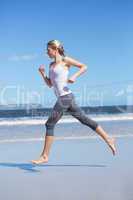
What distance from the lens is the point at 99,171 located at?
275 cm

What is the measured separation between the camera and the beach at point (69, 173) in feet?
6.82

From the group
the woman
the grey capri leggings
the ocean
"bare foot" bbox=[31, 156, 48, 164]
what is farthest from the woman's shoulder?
the ocean

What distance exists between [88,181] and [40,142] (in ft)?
8.01

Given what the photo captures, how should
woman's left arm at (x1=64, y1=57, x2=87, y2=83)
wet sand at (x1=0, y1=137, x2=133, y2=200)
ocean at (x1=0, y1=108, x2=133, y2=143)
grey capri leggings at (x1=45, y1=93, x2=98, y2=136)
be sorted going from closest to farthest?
1. wet sand at (x1=0, y1=137, x2=133, y2=200)
2. woman's left arm at (x1=64, y1=57, x2=87, y2=83)
3. grey capri leggings at (x1=45, y1=93, x2=98, y2=136)
4. ocean at (x1=0, y1=108, x2=133, y2=143)

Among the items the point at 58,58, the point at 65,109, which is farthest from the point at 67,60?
the point at 65,109

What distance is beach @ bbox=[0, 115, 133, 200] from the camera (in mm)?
2078

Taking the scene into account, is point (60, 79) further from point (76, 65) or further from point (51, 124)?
point (51, 124)

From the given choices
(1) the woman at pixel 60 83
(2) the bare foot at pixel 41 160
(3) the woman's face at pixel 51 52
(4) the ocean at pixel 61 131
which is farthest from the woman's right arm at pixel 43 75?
(4) the ocean at pixel 61 131

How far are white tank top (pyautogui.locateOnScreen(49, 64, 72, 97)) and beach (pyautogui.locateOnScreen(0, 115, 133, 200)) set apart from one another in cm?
54

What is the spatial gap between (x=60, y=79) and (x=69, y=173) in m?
0.69

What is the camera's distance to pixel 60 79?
9.75 ft

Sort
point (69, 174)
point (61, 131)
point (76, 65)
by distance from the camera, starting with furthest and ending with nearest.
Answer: point (61, 131), point (76, 65), point (69, 174)

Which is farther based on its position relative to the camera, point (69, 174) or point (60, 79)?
point (60, 79)

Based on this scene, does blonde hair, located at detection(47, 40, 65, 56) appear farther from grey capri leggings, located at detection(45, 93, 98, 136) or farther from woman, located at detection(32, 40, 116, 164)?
grey capri leggings, located at detection(45, 93, 98, 136)
